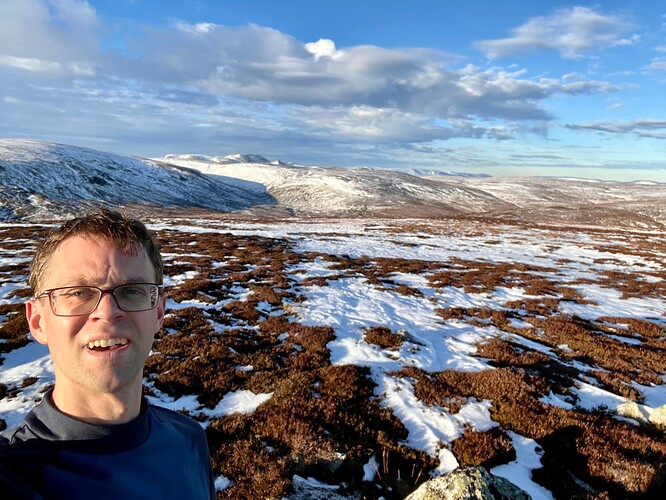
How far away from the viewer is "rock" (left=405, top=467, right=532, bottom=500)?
517 centimetres

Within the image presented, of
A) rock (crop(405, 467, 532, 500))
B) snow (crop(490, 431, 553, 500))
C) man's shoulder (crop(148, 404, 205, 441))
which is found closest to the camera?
man's shoulder (crop(148, 404, 205, 441))

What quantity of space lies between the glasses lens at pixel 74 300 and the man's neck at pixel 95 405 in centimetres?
50

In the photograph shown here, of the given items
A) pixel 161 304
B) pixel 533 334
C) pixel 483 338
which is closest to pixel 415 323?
pixel 483 338

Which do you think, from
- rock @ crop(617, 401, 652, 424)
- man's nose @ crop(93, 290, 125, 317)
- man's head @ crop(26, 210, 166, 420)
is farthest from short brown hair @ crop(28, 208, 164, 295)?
rock @ crop(617, 401, 652, 424)

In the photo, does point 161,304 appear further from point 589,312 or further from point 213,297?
point 589,312

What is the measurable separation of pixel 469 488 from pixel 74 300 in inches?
221

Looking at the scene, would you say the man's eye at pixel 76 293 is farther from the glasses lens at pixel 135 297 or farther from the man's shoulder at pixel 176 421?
the man's shoulder at pixel 176 421

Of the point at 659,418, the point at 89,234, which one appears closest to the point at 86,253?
the point at 89,234

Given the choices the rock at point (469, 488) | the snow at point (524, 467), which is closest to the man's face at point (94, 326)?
the rock at point (469, 488)

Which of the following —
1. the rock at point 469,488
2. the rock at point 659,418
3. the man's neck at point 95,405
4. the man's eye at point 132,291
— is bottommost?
the rock at point 659,418

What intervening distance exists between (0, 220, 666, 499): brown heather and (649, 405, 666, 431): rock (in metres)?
0.39

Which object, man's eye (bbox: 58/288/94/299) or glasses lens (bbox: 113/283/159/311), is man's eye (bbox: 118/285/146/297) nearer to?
glasses lens (bbox: 113/283/159/311)

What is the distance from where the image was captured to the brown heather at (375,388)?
6.95 metres

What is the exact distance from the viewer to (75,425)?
232 centimetres
